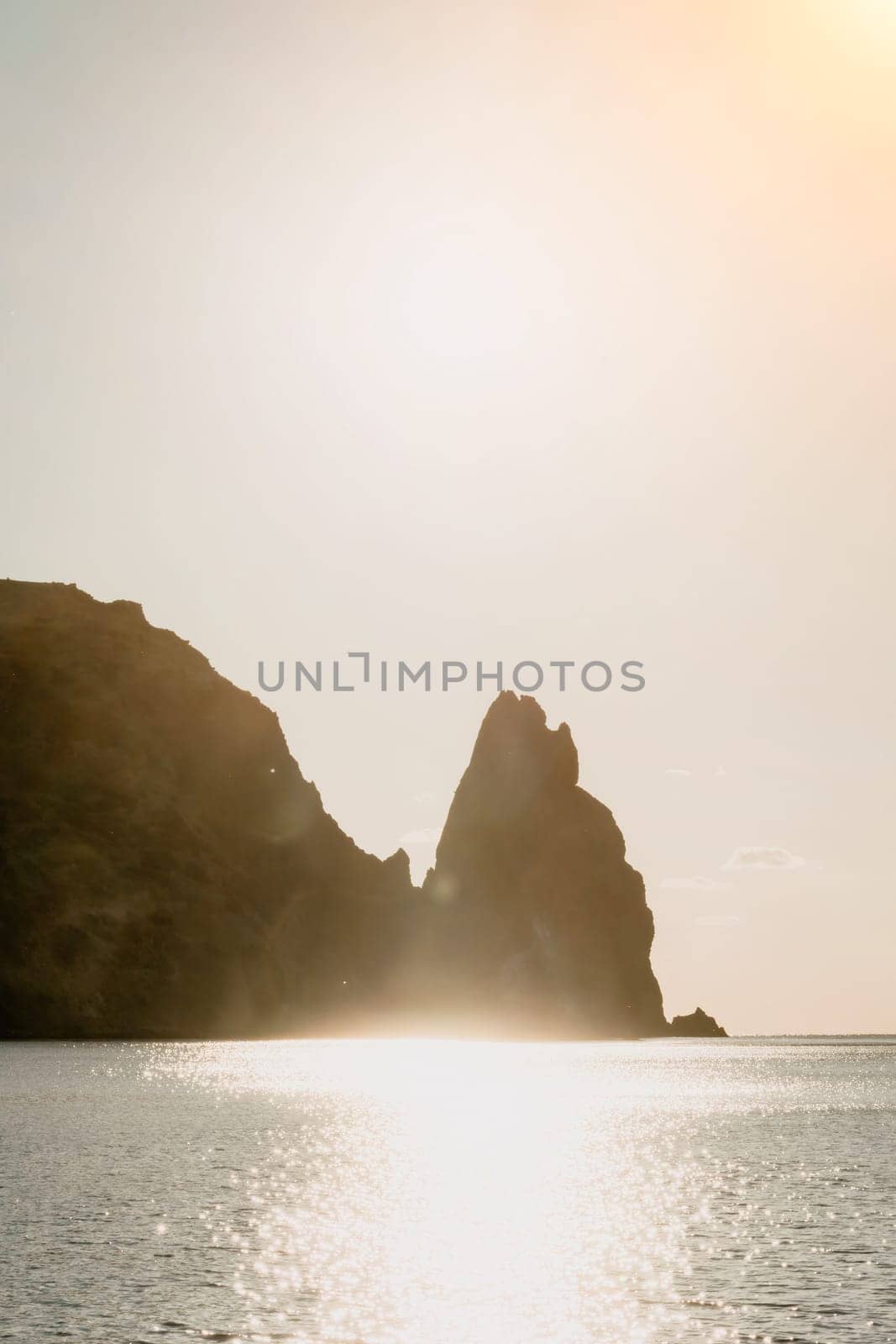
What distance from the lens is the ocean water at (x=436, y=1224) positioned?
93.6ft

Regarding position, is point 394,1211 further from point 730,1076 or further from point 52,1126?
point 730,1076

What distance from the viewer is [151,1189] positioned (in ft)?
156

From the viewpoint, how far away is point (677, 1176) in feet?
184

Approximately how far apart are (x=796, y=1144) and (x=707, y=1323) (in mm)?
45491

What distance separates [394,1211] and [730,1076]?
126 m

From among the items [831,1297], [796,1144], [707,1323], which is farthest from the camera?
[796,1144]

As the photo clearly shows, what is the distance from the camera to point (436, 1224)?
141 feet

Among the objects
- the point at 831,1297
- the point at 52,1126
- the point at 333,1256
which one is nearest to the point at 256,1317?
the point at 333,1256

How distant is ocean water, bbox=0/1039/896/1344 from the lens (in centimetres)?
2853

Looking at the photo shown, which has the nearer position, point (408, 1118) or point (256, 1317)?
point (256, 1317)

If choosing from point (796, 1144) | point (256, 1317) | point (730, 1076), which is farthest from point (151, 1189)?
point (730, 1076)

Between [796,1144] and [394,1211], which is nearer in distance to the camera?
[394,1211]

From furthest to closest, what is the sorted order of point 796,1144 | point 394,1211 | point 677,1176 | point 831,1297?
point 796,1144
point 677,1176
point 394,1211
point 831,1297

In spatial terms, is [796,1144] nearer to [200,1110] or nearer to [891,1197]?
[891,1197]
